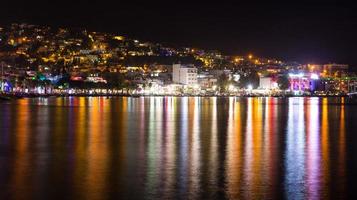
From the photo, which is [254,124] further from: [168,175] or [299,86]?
[299,86]

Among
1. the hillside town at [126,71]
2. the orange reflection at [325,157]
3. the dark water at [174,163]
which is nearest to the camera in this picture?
the dark water at [174,163]

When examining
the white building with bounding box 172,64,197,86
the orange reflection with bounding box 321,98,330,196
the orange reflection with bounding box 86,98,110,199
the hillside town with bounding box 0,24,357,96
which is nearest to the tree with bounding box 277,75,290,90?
the hillside town with bounding box 0,24,357,96

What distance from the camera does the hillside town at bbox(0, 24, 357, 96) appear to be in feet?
263

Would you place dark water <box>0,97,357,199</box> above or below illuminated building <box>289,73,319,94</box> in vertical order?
below

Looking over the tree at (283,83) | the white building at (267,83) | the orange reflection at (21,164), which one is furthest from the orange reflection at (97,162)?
the tree at (283,83)

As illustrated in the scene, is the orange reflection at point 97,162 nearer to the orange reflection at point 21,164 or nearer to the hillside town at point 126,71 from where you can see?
the orange reflection at point 21,164

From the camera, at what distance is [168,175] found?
10.7 m

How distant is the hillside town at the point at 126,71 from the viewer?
80.2m

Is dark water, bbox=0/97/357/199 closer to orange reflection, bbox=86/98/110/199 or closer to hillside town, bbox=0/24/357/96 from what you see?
orange reflection, bbox=86/98/110/199

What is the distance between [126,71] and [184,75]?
847cm

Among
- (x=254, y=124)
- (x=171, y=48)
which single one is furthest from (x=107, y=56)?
(x=254, y=124)

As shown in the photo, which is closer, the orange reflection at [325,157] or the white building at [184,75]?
the orange reflection at [325,157]

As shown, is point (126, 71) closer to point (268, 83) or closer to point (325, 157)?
point (268, 83)

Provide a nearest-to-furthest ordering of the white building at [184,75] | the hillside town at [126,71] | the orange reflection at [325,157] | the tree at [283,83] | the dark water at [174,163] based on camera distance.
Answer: the dark water at [174,163], the orange reflection at [325,157], the hillside town at [126,71], the white building at [184,75], the tree at [283,83]
